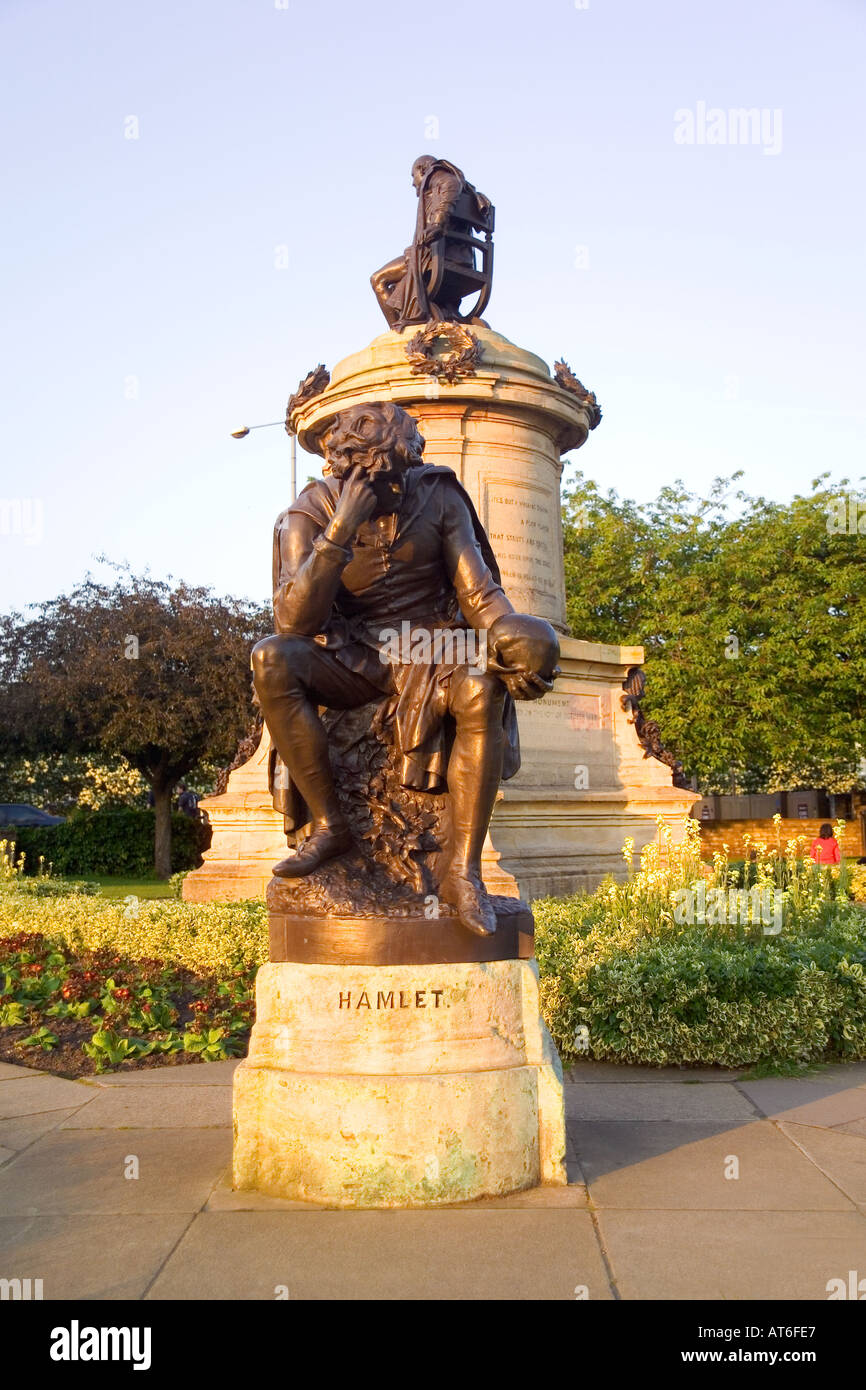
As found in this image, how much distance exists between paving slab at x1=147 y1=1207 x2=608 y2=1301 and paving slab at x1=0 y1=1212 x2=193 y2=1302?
0.25 ft

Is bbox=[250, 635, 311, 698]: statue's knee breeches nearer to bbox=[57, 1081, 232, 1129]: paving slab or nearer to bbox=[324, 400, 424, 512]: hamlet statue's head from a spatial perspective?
bbox=[324, 400, 424, 512]: hamlet statue's head

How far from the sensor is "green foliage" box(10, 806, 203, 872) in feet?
109

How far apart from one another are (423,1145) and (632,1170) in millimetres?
945

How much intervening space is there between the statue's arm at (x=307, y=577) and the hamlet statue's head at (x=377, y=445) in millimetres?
283

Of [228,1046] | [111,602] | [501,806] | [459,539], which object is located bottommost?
[228,1046]

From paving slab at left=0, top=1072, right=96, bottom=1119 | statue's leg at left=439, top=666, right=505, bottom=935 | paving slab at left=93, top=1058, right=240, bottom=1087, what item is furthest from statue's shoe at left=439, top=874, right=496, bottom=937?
paving slab at left=0, top=1072, right=96, bottom=1119

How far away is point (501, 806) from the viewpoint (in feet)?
40.6

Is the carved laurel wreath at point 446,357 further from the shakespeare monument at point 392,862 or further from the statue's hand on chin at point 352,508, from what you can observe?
the statue's hand on chin at point 352,508

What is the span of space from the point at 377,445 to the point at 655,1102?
11.4ft

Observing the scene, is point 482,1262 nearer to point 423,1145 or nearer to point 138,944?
point 423,1145

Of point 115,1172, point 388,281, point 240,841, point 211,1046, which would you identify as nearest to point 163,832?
point 240,841

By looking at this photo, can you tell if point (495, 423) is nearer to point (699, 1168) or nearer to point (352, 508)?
point (352, 508)

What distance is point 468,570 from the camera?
4922mm

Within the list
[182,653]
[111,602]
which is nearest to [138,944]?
[182,653]
